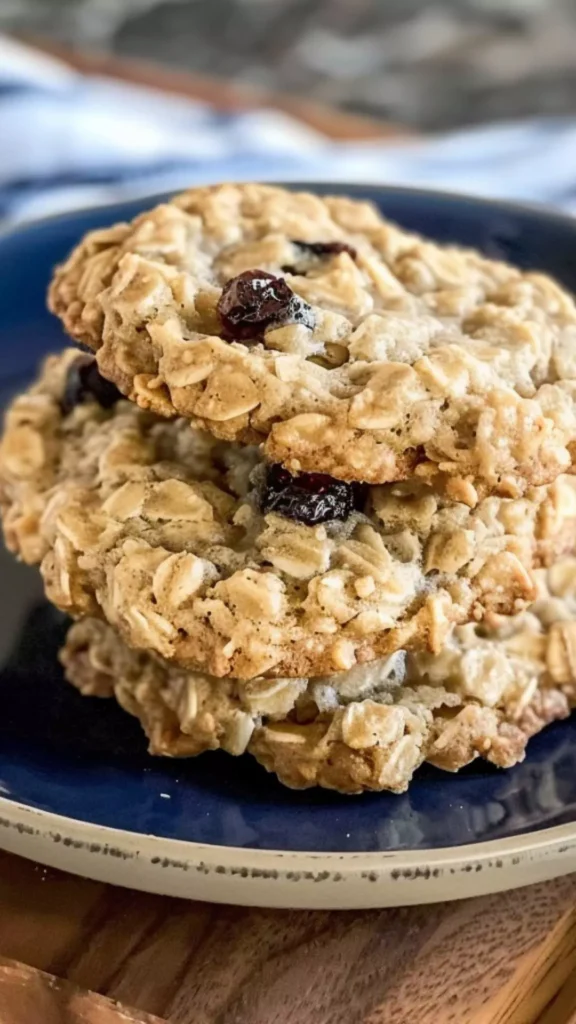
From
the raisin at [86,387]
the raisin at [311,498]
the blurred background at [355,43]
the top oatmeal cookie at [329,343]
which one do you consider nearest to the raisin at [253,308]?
the top oatmeal cookie at [329,343]

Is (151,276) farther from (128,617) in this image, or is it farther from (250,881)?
(250,881)

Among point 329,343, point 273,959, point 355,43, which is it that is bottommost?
point 273,959

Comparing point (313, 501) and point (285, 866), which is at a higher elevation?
point (313, 501)

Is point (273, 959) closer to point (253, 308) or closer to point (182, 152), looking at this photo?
point (253, 308)

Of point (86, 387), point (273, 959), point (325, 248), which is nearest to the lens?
point (273, 959)

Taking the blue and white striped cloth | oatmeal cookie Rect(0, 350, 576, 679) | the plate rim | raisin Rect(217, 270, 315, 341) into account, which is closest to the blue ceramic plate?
the plate rim

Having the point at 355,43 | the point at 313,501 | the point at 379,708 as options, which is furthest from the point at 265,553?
the point at 355,43

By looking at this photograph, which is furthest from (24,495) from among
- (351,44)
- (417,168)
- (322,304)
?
(351,44)
